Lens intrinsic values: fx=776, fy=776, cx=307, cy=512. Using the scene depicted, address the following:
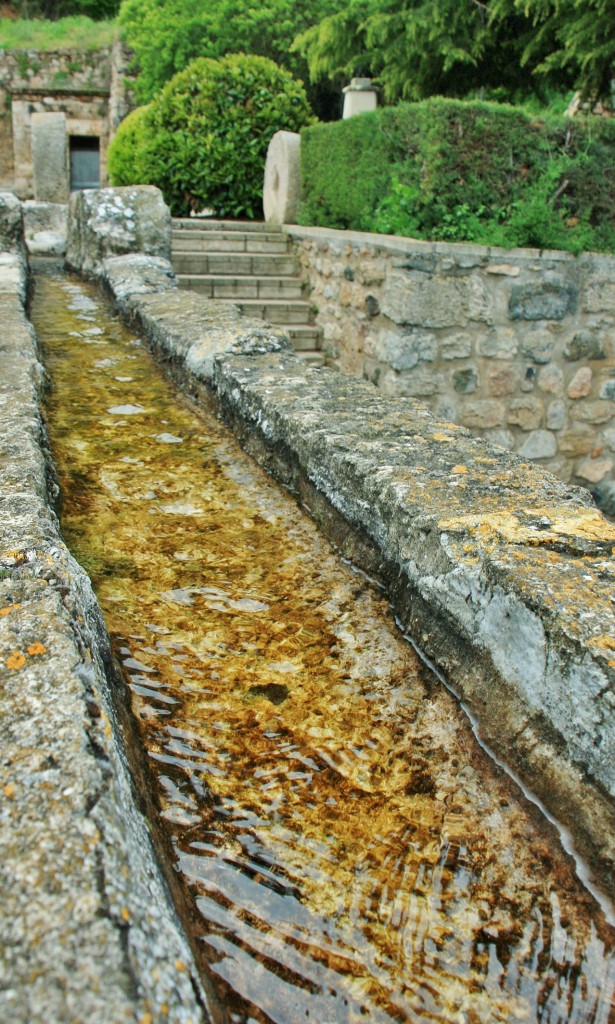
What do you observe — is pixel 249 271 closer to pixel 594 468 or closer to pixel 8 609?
pixel 594 468

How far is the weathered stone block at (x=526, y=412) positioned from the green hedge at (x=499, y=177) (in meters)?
1.17

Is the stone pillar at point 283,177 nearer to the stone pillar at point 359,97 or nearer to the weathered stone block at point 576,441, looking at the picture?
the stone pillar at point 359,97

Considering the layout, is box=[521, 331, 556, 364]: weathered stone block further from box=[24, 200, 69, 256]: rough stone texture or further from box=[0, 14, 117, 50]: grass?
box=[0, 14, 117, 50]: grass

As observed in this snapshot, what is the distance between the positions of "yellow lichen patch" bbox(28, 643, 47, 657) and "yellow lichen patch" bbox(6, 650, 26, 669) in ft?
0.05

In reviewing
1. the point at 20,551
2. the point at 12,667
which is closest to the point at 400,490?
the point at 20,551

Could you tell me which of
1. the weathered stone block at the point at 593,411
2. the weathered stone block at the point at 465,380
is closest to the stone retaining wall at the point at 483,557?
the weathered stone block at the point at 465,380

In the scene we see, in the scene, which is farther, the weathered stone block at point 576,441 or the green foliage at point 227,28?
the green foliage at point 227,28

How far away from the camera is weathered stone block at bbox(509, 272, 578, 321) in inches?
231

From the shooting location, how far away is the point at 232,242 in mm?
8445

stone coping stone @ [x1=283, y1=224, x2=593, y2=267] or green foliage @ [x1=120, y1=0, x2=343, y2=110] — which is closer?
stone coping stone @ [x1=283, y1=224, x2=593, y2=267]

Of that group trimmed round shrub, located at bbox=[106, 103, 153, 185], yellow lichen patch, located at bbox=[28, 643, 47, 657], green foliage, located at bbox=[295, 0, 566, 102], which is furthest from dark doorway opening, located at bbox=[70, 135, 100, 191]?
yellow lichen patch, located at bbox=[28, 643, 47, 657]

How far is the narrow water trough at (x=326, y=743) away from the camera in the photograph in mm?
958

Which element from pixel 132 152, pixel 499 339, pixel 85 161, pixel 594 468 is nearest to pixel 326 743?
pixel 499 339

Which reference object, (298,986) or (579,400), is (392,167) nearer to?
(579,400)
